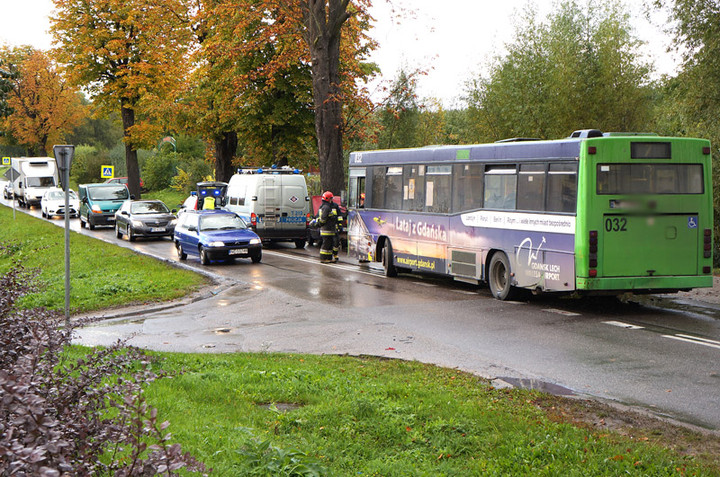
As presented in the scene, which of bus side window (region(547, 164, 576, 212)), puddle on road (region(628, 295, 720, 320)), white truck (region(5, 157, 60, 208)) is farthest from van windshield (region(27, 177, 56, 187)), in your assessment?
puddle on road (region(628, 295, 720, 320))

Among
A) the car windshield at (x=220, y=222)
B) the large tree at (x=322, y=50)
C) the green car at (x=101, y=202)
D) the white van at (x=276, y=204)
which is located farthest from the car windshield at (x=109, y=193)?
the car windshield at (x=220, y=222)

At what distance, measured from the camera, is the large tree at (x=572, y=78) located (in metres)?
32.5

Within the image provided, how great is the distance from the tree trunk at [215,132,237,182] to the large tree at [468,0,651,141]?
46.0 feet

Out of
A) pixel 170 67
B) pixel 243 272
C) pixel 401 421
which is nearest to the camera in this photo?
pixel 401 421

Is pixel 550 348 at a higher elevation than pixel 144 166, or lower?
lower

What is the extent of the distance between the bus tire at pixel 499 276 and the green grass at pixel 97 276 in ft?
20.9

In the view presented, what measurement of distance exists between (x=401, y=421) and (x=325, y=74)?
2244 cm

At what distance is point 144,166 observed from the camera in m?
69.9

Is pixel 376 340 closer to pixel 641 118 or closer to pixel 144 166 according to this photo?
pixel 641 118

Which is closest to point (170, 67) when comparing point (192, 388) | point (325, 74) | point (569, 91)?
point (325, 74)

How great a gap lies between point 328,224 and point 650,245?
36.8ft

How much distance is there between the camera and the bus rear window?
12.8 m

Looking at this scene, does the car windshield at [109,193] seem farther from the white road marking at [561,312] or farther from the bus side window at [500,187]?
the white road marking at [561,312]

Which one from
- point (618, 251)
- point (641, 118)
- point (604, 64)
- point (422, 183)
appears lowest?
point (618, 251)
